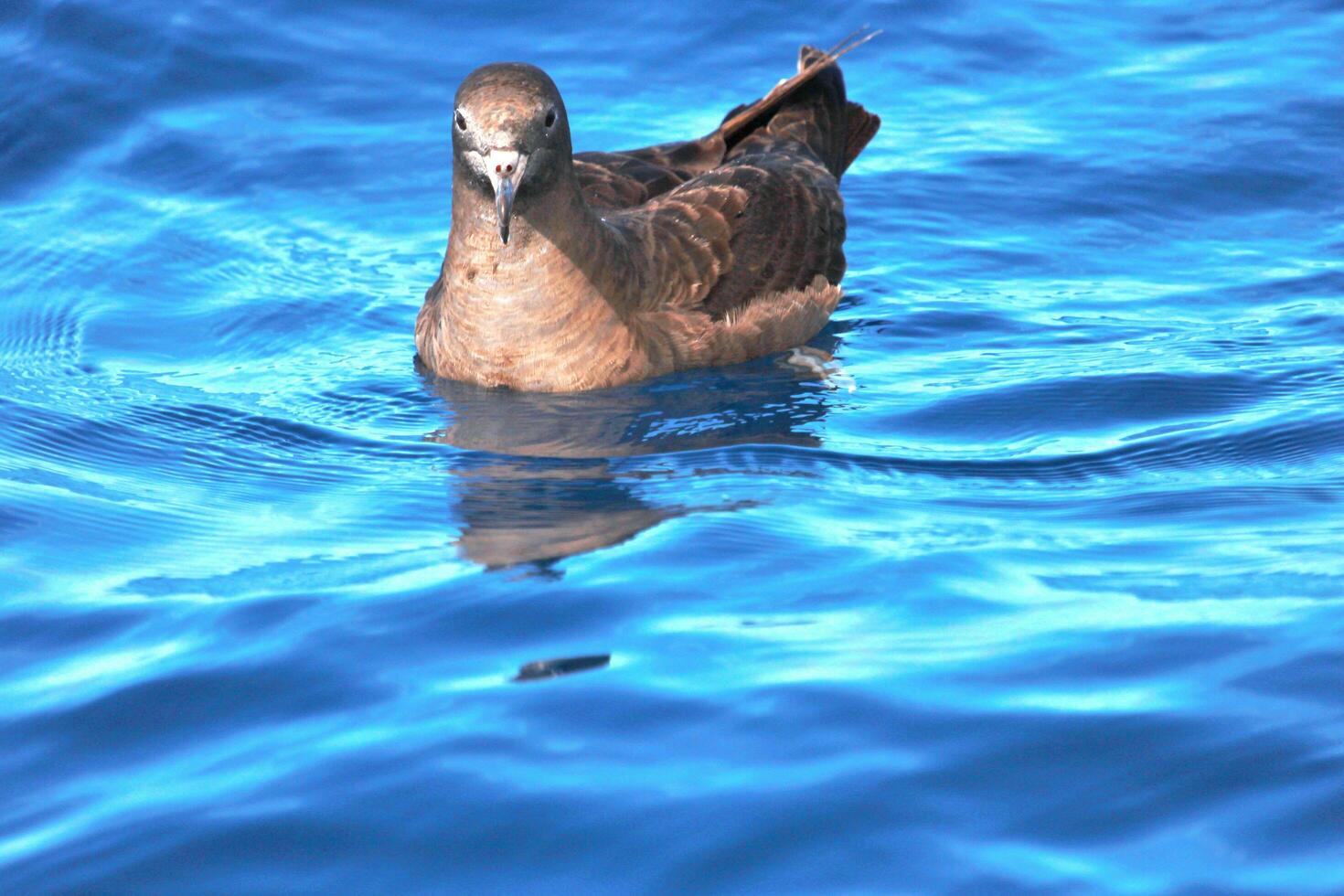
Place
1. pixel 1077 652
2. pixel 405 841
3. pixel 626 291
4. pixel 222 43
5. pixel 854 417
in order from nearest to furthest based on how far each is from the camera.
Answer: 1. pixel 405 841
2. pixel 1077 652
3. pixel 854 417
4. pixel 626 291
5. pixel 222 43

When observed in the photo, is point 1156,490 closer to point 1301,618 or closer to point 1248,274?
point 1301,618

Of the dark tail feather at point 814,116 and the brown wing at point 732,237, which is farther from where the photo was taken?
the dark tail feather at point 814,116

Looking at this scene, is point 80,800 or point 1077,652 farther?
point 1077,652

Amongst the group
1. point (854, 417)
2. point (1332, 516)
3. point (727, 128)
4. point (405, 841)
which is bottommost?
point (405, 841)

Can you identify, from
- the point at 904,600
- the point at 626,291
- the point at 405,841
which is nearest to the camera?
the point at 405,841

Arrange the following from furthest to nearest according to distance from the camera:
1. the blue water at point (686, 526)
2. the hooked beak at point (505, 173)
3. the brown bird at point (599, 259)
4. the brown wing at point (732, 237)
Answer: the brown wing at point (732, 237) < the brown bird at point (599, 259) < the hooked beak at point (505, 173) < the blue water at point (686, 526)

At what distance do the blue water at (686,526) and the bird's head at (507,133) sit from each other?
92 centimetres

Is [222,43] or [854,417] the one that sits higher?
[222,43]

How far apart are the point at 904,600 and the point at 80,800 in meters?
2.36

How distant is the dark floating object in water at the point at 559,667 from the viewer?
497 cm

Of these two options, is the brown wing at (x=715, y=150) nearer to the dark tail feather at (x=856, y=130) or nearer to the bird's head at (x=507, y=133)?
the dark tail feather at (x=856, y=130)

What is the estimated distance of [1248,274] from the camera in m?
8.87

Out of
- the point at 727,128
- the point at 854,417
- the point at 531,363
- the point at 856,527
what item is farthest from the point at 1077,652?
the point at 727,128

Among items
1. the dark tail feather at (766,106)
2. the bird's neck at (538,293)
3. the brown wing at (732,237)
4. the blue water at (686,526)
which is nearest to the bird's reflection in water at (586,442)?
the blue water at (686,526)
